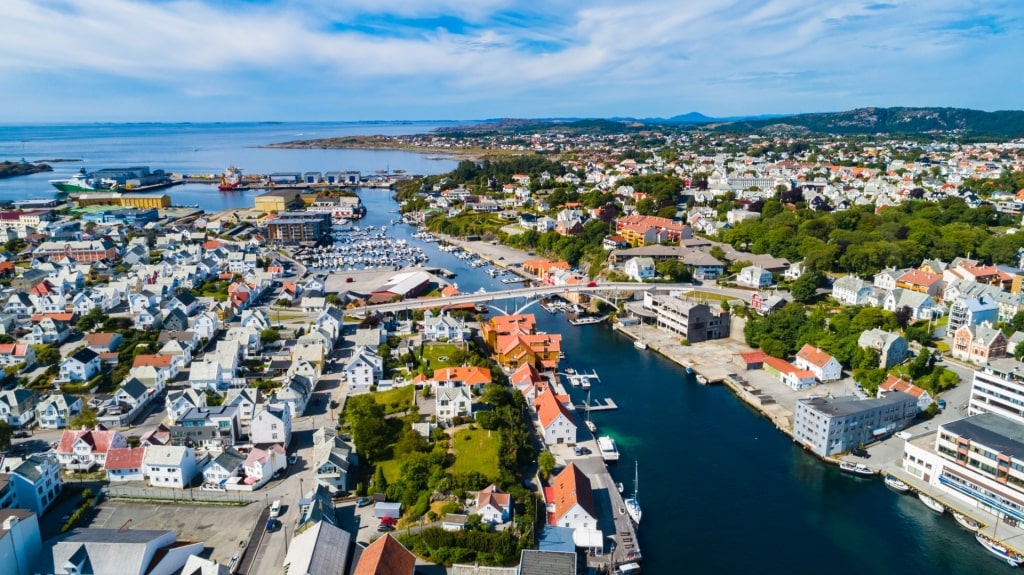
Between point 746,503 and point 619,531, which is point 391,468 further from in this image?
point 746,503

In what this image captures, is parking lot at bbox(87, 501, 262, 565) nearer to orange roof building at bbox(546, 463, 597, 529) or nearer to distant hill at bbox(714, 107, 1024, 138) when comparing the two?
orange roof building at bbox(546, 463, 597, 529)

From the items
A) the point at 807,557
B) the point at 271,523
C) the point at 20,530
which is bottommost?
the point at 807,557

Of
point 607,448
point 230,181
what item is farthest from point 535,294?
point 230,181

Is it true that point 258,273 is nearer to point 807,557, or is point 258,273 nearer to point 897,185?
point 807,557

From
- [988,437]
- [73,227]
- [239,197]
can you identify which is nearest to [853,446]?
[988,437]

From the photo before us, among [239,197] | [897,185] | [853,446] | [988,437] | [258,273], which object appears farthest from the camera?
[239,197]

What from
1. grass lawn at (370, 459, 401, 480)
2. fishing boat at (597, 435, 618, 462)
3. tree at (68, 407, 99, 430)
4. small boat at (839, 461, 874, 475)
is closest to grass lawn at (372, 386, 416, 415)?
grass lawn at (370, 459, 401, 480)

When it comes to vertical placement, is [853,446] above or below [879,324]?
below
